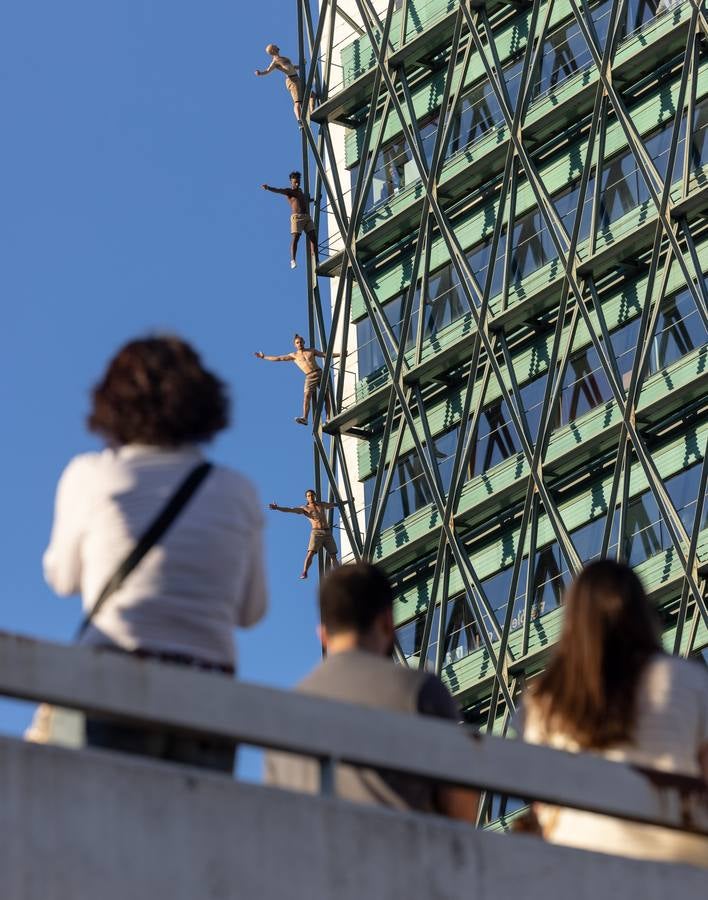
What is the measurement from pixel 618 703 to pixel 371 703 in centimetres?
74

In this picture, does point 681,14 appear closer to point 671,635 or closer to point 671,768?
point 671,635

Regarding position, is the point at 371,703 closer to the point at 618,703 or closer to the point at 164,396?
the point at 618,703

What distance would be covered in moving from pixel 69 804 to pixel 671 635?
37.4 m

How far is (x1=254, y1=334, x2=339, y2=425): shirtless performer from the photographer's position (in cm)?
4997

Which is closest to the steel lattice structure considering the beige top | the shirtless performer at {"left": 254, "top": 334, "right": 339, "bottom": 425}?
the shirtless performer at {"left": 254, "top": 334, "right": 339, "bottom": 425}

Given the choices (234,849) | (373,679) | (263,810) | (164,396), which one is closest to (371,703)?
(373,679)

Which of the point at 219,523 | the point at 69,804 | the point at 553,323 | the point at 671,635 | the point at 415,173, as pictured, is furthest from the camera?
the point at 415,173

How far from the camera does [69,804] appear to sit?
6.08 meters

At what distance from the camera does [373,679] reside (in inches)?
269

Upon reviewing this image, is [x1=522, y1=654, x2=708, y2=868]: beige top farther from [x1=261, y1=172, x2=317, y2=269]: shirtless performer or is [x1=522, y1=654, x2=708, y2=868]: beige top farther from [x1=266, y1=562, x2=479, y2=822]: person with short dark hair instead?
[x1=261, y1=172, x2=317, y2=269]: shirtless performer

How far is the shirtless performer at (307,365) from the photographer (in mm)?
49969

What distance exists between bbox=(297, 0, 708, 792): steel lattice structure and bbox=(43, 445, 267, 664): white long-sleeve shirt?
114 ft

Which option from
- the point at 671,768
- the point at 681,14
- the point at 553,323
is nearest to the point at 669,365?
the point at 553,323

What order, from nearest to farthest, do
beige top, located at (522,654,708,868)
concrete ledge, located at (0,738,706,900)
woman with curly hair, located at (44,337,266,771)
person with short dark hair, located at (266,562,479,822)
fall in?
1. concrete ledge, located at (0,738,706,900)
2. woman with curly hair, located at (44,337,266,771)
3. person with short dark hair, located at (266,562,479,822)
4. beige top, located at (522,654,708,868)
